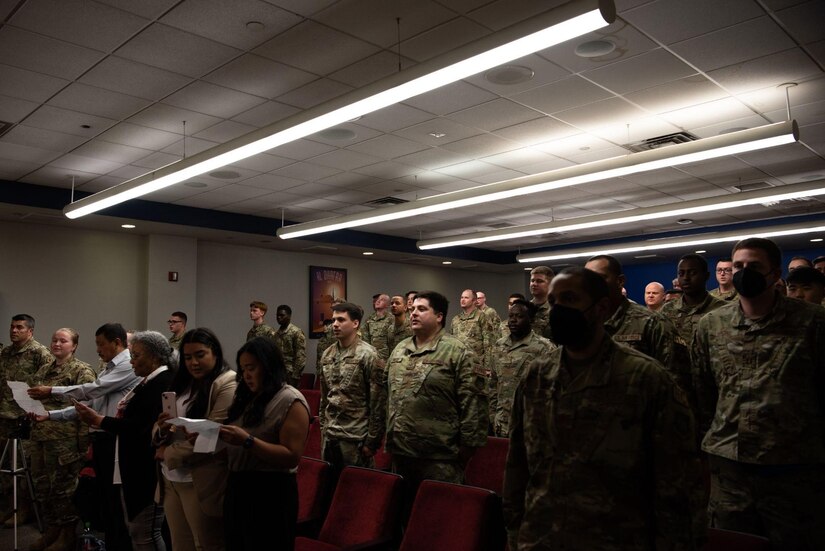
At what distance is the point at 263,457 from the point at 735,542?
1.67 meters

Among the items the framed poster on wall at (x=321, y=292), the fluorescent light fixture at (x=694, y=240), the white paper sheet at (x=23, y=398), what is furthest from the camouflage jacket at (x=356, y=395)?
the framed poster on wall at (x=321, y=292)

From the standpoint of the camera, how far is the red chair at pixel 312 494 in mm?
3133

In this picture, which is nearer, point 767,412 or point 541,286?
point 767,412

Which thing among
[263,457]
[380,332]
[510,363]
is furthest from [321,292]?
[263,457]

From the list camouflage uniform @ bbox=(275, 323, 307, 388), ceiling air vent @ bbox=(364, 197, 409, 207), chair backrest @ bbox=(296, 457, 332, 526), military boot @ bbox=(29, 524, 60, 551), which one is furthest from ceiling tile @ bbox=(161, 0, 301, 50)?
camouflage uniform @ bbox=(275, 323, 307, 388)

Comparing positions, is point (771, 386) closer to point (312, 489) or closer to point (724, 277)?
point (312, 489)

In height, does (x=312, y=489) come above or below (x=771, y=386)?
below

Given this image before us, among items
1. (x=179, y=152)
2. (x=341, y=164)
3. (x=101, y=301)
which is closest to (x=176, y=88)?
(x=179, y=152)

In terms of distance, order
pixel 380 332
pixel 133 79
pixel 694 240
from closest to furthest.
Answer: pixel 133 79, pixel 380 332, pixel 694 240

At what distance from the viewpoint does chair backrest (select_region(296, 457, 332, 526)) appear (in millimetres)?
3145

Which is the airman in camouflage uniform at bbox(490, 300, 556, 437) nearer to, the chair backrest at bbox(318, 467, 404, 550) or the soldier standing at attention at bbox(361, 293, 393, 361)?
the chair backrest at bbox(318, 467, 404, 550)

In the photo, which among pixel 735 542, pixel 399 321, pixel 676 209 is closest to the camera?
pixel 735 542

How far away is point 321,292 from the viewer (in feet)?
39.3

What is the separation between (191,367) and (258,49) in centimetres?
225
